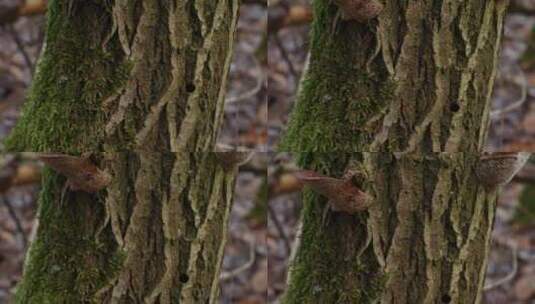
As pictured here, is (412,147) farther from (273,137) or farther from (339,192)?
(273,137)

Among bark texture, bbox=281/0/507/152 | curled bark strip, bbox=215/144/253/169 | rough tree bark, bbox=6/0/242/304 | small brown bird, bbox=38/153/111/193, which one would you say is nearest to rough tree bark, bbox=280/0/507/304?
bark texture, bbox=281/0/507/152

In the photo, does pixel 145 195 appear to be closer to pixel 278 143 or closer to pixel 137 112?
pixel 137 112

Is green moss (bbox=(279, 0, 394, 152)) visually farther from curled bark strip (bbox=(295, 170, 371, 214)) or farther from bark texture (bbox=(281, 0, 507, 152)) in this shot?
curled bark strip (bbox=(295, 170, 371, 214))

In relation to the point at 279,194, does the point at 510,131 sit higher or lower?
higher

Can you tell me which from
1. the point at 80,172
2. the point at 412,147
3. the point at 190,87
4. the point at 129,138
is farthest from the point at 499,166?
the point at 80,172

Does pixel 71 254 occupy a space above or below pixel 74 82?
below

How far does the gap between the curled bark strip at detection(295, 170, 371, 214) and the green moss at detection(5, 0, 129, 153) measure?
0.52 meters

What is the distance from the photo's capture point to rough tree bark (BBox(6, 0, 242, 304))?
6.66 feet

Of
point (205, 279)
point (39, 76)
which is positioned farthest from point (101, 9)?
point (205, 279)

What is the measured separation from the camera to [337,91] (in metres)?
2.09

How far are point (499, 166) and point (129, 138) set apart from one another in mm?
904

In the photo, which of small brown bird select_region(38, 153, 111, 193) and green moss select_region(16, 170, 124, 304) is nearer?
small brown bird select_region(38, 153, 111, 193)

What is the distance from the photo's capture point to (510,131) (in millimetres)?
2146

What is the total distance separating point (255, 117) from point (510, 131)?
66cm
